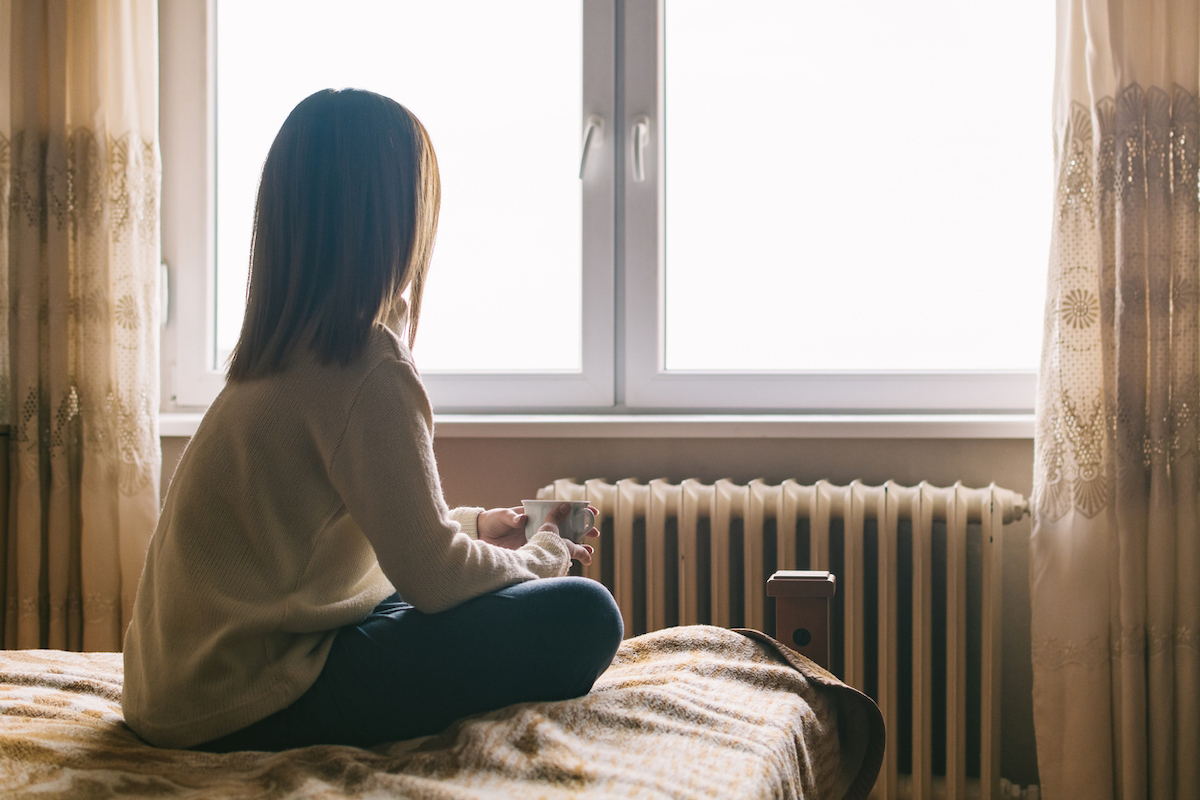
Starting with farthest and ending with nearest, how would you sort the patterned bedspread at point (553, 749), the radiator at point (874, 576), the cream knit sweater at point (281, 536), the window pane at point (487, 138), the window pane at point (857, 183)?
the window pane at point (487, 138), the window pane at point (857, 183), the radiator at point (874, 576), the cream knit sweater at point (281, 536), the patterned bedspread at point (553, 749)

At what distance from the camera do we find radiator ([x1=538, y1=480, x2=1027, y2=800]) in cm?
166

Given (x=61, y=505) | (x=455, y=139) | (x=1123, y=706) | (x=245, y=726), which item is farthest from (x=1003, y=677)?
(x=61, y=505)

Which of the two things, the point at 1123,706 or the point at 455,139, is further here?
the point at 455,139

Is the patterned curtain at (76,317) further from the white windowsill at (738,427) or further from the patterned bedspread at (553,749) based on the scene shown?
the patterned bedspread at (553,749)

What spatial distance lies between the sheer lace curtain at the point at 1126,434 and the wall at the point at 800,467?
18cm

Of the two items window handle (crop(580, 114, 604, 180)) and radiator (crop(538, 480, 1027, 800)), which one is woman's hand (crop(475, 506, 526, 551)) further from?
window handle (crop(580, 114, 604, 180))

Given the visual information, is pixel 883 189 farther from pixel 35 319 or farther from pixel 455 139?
pixel 35 319

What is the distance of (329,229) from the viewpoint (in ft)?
3.10

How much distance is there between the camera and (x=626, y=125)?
6.59 ft

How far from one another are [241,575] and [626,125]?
1.40m

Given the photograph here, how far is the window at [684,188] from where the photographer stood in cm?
194

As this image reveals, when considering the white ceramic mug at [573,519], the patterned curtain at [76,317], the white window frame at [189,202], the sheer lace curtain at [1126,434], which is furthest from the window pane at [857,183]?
the patterned curtain at [76,317]

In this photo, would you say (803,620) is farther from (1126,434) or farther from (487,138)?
(487,138)

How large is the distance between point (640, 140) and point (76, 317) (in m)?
1.22
